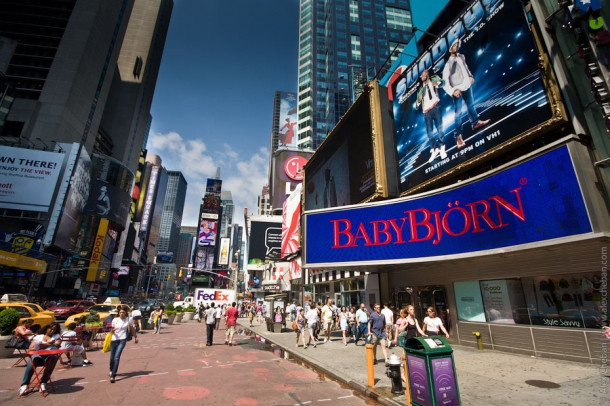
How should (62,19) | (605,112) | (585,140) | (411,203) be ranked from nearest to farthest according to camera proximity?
(605,112), (585,140), (411,203), (62,19)

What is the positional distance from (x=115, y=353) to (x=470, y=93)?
1532 centimetres

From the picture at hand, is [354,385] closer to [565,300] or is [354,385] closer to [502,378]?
[502,378]

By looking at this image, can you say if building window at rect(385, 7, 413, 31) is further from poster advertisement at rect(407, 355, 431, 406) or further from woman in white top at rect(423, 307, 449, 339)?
poster advertisement at rect(407, 355, 431, 406)

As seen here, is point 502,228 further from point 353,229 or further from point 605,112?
point 353,229

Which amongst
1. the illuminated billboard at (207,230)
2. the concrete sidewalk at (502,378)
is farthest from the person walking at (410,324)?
the illuminated billboard at (207,230)

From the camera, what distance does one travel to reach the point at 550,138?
9750 millimetres

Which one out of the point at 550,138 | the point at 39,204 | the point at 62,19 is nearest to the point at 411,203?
the point at 550,138

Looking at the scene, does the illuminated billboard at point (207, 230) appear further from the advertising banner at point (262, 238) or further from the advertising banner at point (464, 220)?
the advertising banner at point (464, 220)

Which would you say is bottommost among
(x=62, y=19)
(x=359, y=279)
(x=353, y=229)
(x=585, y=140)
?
(x=359, y=279)

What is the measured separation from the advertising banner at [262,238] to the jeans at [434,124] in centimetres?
4642

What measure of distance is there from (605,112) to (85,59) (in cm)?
8974

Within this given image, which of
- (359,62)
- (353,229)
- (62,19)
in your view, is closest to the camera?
(353,229)

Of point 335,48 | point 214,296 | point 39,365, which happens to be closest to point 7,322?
point 39,365

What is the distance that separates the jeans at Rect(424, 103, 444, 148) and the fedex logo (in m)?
34.6
